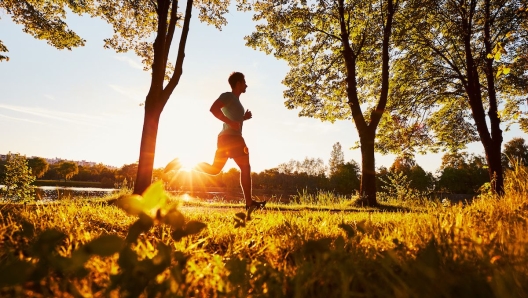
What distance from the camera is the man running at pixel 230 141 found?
569cm

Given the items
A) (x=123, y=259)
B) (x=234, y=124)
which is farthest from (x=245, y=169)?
(x=123, y=259)

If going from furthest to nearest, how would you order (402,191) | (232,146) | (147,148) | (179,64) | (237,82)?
(402,191), (179,64), (147,148), (237,82), (232,146)

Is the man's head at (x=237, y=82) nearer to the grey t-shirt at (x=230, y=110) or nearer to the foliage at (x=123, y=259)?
the grey t-shirt at (x=230, y=110)

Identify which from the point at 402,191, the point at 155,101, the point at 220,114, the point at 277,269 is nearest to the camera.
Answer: the point at 277,269

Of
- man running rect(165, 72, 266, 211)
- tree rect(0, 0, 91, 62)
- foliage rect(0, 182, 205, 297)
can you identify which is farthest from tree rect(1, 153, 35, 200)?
foliage rect(0, 182, 205, 297)

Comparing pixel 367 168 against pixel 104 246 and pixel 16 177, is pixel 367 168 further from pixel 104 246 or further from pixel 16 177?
pixel 104 246

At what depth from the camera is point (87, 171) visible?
89000 mm

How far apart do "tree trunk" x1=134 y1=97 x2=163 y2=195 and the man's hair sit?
3.23 metres

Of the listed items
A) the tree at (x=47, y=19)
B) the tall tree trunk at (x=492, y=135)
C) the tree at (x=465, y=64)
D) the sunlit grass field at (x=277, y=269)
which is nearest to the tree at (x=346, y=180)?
the tree at (x=465, y=64)

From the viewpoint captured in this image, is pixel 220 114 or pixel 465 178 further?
pixel 465 178

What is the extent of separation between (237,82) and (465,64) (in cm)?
1336

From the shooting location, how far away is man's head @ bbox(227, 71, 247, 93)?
6.25 m

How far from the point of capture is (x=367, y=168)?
13.0m

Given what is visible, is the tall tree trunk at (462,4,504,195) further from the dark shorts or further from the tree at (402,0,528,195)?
the dark shorts
